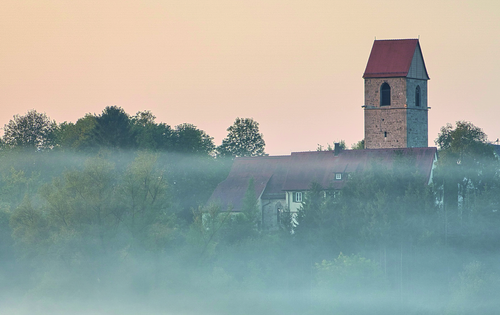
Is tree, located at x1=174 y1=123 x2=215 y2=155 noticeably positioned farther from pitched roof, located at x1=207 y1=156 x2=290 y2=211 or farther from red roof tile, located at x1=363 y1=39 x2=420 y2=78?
red roof tile, located at x1=363 y1=39 x2=420 y2=78

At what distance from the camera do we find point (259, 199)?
7544cm

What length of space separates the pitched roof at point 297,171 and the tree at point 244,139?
16.7 metres

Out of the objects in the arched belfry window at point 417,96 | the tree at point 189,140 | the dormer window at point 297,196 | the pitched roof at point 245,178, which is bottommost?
the dormer window at point 297,196

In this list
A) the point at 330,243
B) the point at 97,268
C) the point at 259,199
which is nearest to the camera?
the point at 97,268

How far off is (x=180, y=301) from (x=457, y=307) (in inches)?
577

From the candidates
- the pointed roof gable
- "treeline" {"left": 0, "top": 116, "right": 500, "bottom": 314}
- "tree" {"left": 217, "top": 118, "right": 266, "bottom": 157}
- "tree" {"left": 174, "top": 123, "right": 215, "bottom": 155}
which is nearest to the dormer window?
"treeline" {"left": 0, "top": 116, "right": 500, "bottom": 314}

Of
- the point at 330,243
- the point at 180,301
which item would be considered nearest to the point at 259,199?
the point at 330,243

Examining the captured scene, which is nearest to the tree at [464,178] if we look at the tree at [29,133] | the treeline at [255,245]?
the treeline at [255,245]

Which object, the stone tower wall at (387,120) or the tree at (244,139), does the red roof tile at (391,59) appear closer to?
the stone tower wall at (387,120)

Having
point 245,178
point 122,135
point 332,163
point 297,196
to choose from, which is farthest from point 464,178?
point 122,135

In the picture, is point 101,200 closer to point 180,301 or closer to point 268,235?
point 180,301

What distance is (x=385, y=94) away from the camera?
79375 mm

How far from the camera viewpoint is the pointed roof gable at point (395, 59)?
79.1 m

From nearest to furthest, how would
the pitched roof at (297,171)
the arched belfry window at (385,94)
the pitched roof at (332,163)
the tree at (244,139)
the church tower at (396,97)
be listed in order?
the pitched roof at (332,163)
the pitched roof at (297,171)
the church tower at (396,97)
the arched belfry window at (385,94)
the tree at (244,139)
